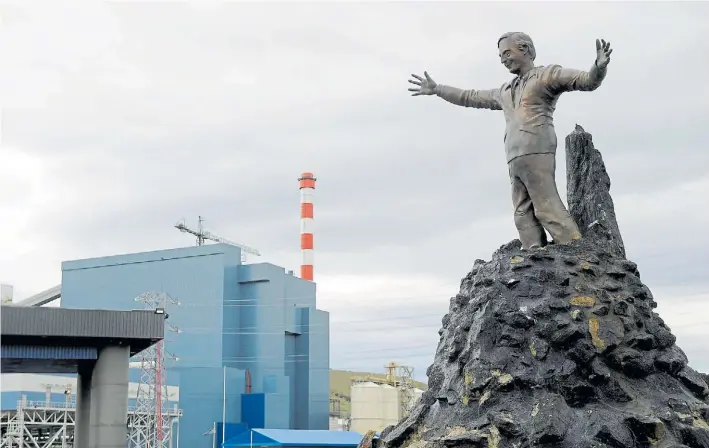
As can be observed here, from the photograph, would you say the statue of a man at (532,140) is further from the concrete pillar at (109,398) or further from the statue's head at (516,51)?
the concrete pillar at (109,398)

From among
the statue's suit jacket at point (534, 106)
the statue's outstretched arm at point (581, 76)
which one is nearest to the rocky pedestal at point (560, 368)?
the statue's suit jacket at point (534, 106)

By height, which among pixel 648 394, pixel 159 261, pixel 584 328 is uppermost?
pixel 159 261

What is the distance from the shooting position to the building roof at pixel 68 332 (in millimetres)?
19078

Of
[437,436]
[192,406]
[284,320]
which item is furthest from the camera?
[284,320]

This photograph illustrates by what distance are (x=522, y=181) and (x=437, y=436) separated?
3371mm

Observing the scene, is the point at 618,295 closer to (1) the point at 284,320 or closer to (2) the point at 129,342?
(2) the point at 129,342

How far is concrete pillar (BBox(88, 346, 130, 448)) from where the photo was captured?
67.4 ft

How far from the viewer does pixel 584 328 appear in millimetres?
9438

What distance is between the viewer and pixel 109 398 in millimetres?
20547

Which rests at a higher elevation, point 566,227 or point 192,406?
point 566,227

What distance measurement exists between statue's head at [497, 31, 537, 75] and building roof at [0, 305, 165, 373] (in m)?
12.2

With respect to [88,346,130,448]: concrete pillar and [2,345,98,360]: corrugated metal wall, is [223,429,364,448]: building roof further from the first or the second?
[2,345,98,360]: corrugated metal wall

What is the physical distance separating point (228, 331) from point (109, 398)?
94.2ft

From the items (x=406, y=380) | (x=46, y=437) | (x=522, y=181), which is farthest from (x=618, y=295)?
(x=406, y=380)
